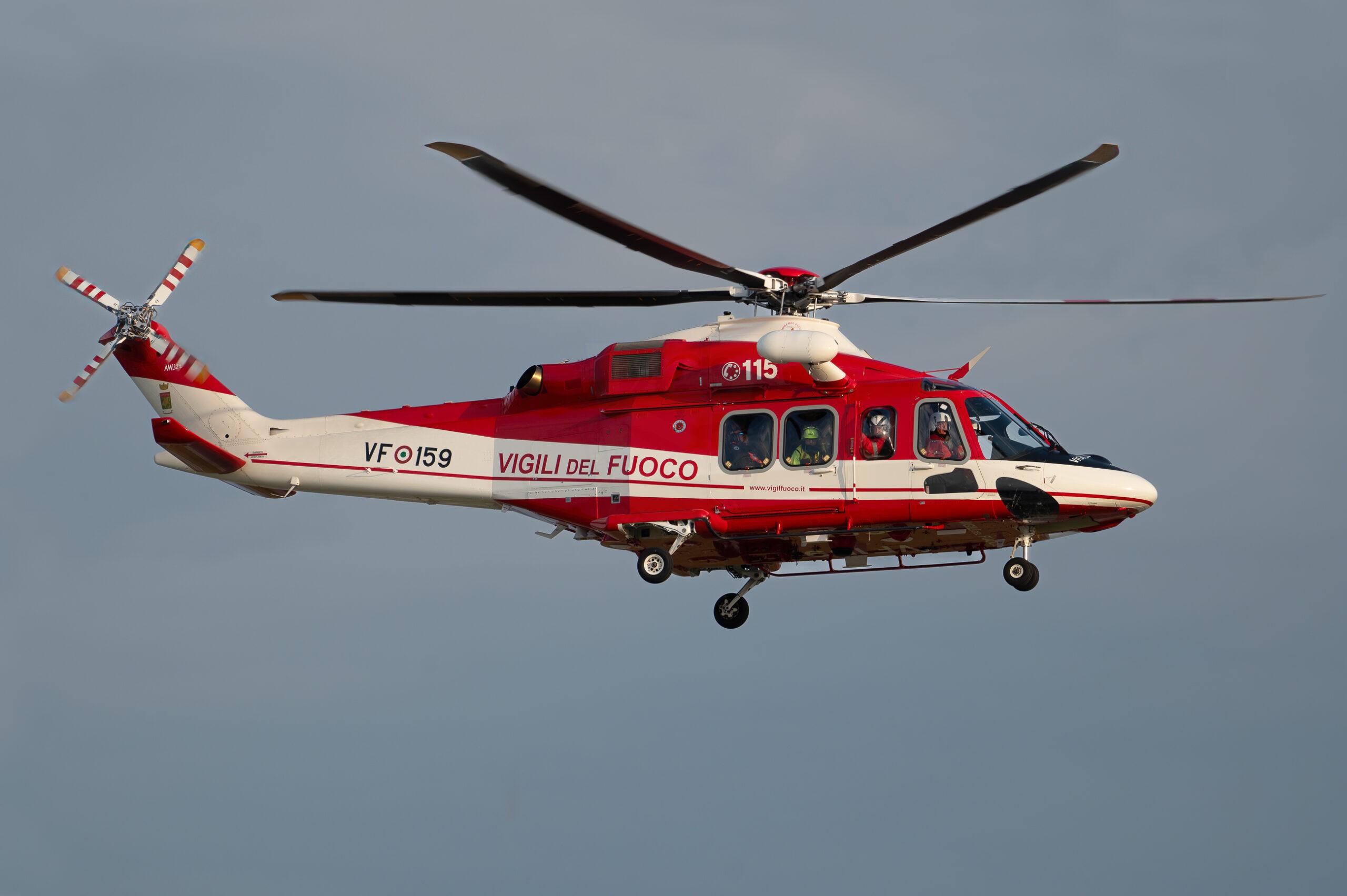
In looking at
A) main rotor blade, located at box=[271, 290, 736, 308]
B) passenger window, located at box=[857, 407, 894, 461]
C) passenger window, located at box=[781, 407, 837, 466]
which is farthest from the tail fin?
passenger window, located at box=[857, 407, 894, 461]

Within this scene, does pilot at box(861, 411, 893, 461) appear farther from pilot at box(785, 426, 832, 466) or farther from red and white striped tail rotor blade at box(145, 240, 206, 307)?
red and white striped tail rotor blade at box(145, 240, 206, 307)

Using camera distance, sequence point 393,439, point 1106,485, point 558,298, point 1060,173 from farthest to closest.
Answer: point 393,439
point 558,298
point 1106,485
point 1060,173

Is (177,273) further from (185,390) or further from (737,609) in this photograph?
(737,609)

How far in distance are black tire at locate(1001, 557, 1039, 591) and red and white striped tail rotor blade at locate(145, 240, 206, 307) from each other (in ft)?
48.1

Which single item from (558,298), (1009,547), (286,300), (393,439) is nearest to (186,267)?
(286,300)

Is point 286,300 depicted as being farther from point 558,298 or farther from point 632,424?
point 632,424

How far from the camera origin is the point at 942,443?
2241 centimetres

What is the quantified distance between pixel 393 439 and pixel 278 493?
8.22ft

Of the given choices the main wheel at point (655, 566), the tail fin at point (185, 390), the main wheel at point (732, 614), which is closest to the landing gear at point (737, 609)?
the main wheel at point (732, 614)

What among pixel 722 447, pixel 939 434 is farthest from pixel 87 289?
pixel 939 434

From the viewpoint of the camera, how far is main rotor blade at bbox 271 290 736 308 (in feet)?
77.3

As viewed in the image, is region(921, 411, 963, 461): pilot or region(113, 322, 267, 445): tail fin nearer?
region(921, 411, 963, 461): pilot

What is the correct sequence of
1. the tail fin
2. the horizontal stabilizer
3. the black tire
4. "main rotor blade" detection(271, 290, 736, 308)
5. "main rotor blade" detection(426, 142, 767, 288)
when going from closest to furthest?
1. "main rotor blade" detection(426, 142, 767, 288)
2. the black tire
3. "main rotor blade" detection(271, 290, 736, 308)
4. the horizontal stabilizer
5. the tail fin

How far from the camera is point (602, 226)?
20.8m
